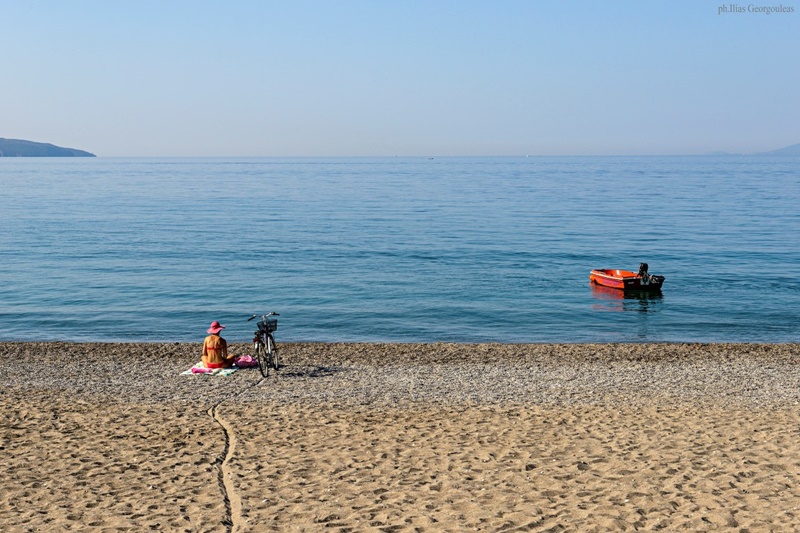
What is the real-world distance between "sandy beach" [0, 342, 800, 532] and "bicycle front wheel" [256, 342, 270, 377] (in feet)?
0.76

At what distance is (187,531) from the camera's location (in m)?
10.3

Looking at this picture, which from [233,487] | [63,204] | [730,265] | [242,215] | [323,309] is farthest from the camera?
[63,204]

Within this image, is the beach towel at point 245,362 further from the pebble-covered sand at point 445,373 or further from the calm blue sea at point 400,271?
the calm blue sea at point 400,271

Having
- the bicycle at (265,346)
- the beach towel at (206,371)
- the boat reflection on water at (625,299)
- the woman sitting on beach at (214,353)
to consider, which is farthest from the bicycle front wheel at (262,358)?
the boat reflection on water at (625,299)

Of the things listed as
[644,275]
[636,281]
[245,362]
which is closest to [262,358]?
[245,362]

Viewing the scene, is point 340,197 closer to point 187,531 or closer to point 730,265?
point 730,265

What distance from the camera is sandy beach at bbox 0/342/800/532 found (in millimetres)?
10727

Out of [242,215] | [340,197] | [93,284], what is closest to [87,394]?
[93,284]

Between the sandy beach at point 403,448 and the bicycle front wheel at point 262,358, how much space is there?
23 cm

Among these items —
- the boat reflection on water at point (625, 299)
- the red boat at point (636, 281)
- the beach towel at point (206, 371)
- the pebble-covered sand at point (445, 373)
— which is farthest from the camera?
the red boat at point (636, 281)

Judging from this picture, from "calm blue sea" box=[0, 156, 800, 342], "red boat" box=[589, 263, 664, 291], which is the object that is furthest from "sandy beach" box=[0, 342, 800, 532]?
"red boat" box=[589, 263, 664, 291]

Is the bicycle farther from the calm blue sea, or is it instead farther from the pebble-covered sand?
the calm blue sea

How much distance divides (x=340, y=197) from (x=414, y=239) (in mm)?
48653

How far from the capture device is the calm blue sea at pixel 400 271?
3102cm
